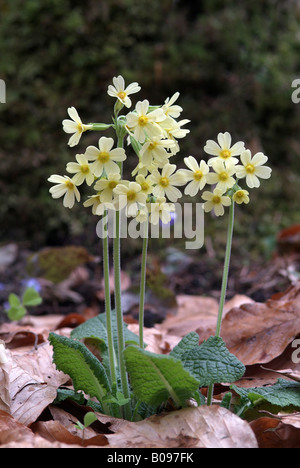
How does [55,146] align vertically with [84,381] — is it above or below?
above

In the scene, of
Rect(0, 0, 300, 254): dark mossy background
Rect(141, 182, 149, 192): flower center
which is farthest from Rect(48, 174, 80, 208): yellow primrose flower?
Rect(0, 0, 300, 254): dark mossy background

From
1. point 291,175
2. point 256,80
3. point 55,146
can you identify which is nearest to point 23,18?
point 55,146

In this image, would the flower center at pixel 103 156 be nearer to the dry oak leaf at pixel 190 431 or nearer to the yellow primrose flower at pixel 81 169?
the yellow primrose flower at pixel 81 169

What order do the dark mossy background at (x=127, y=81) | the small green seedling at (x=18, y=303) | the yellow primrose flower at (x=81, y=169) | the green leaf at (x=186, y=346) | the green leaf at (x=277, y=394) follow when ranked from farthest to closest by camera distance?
the dark mossy background at (x=127, y=81), the small green seedling at (x=18, y=303), the green leaf at (x=186, y=346), the green leaf at (x=277, y=394), the yellow primrose flower at (x=81, y=169)

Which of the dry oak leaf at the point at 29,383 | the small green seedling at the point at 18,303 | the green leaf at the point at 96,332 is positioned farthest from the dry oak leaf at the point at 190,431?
the small green seedling at the point at 18,303

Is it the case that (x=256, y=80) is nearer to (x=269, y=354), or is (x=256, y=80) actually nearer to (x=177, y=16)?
(x=177, y=16)

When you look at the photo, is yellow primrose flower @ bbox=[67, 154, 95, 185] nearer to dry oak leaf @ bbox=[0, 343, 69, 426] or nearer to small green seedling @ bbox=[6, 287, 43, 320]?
dry oak leaf @ bbox=[0, 343, 69, 426]
